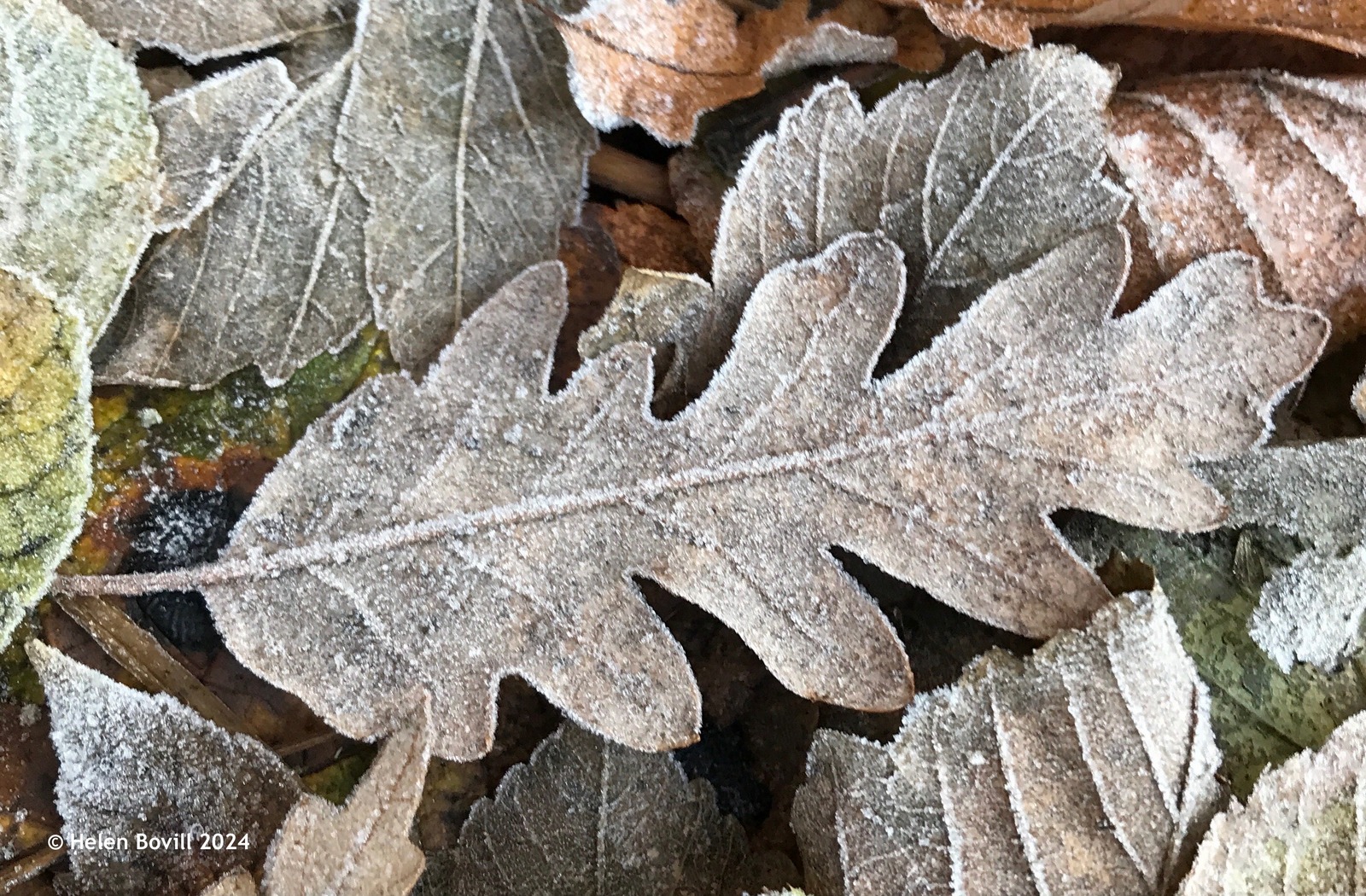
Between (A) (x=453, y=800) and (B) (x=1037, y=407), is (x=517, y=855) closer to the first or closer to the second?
(A) (x=453, y=800)

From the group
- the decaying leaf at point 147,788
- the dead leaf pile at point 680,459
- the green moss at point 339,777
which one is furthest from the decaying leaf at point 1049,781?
the decaying leaf at point 147,788

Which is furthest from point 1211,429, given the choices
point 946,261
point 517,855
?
point 517,855

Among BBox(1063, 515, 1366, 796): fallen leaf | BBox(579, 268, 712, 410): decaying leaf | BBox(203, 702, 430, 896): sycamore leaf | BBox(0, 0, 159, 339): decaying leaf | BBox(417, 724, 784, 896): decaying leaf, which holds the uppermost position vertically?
BBox(0, 0, 159, 339): decaying leaf

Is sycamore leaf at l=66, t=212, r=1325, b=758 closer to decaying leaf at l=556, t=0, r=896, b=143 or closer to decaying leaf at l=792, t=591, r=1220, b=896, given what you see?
decaying leaf at l=792, t=591, r=1220, b=896

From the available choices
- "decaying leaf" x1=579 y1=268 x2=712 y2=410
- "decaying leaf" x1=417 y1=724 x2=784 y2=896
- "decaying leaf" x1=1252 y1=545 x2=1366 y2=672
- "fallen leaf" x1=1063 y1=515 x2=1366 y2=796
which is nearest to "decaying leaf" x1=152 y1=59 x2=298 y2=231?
"decaying leaf" x1=579 y1=268 x2=712 y2=410

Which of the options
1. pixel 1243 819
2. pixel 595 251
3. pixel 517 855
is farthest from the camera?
pixel 595 251

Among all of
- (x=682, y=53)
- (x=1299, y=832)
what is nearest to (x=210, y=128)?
(x=682, y=53)
